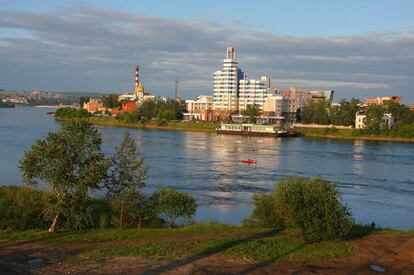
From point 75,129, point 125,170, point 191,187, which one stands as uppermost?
point 75,129

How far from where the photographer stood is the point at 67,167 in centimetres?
1170

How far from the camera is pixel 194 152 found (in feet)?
132

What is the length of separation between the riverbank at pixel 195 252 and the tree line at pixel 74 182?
2.64 feet

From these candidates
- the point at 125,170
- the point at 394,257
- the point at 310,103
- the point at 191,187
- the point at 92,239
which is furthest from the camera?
the point at 310,103

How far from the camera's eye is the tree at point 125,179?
1272 cm

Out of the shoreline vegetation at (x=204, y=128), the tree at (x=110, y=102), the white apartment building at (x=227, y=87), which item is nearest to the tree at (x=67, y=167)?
the shoreline vegetation at (x=204, y=128)

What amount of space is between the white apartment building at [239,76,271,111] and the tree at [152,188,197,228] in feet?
244

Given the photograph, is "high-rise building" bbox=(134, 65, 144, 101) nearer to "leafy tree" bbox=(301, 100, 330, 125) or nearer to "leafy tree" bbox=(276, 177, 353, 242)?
"leafy tree" bbox=(301, 100, 330, 125)

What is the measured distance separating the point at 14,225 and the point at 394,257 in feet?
26.0

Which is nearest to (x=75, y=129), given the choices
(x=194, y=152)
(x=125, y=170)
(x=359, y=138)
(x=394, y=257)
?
(x=125, y=170)

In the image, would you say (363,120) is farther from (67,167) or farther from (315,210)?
(67,167)

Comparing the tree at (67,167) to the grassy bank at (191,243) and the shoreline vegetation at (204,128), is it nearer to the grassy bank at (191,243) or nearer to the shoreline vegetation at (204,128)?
the grassy bank at (191,243)

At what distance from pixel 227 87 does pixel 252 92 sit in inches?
170

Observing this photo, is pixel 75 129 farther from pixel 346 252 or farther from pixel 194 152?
pixel 194 152
